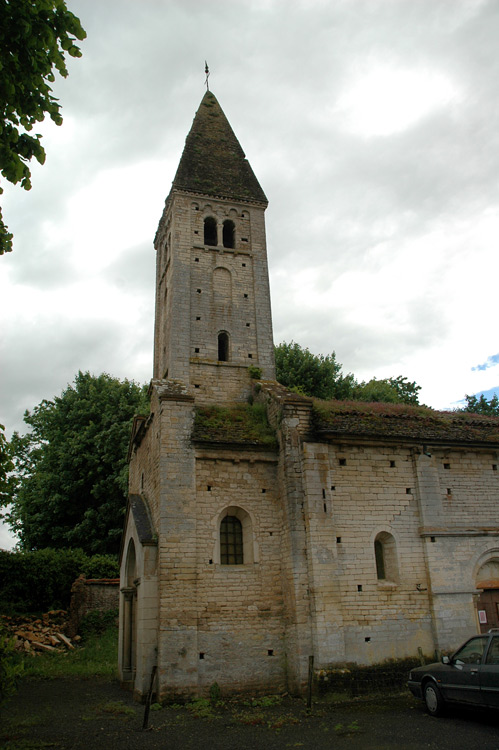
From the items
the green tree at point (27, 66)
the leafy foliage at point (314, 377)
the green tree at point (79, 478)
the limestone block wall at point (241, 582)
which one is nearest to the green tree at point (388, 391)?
the leafy foliage at point (314, 377)

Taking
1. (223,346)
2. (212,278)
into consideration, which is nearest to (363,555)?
(223,346)

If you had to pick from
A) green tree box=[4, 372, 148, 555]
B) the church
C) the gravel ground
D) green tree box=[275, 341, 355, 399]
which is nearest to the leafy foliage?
green tree box=[275, 341, 355, 399]

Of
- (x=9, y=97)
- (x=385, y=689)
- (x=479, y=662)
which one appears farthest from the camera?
(x=385, y=689)

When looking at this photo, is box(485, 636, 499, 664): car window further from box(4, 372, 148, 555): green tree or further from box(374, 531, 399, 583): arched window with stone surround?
box(4, 372, 148, 555): green tree

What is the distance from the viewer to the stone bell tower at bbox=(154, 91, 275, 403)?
18406mm

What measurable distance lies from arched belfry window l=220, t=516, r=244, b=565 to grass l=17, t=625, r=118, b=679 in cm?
681

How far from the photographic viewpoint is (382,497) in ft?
49.9

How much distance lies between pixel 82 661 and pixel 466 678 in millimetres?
14312

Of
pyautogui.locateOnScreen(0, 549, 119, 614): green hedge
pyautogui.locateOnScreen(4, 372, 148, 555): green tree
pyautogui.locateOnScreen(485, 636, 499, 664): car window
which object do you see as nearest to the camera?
pyautogui.locateOnScreen(485, 636, 499, 664): car window

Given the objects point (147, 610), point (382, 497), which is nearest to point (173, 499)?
point (147, 610)

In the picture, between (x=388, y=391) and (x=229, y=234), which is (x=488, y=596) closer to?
(x=229, y=234)

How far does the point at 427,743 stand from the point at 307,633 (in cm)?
486

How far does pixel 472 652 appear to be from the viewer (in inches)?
383

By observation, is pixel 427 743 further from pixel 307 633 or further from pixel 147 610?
pixel 147 610
